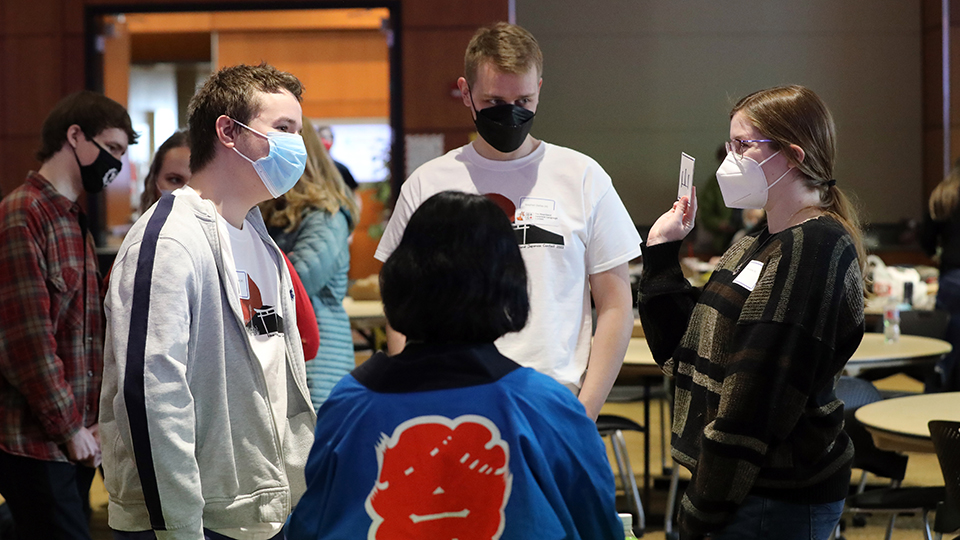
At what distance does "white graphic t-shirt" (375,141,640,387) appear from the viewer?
6.80 ft

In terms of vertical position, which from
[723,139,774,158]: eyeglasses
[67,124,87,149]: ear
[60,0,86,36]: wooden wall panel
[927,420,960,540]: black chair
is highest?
[60,0,86,36]: wooden wall panel

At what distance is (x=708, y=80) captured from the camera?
9.91 m

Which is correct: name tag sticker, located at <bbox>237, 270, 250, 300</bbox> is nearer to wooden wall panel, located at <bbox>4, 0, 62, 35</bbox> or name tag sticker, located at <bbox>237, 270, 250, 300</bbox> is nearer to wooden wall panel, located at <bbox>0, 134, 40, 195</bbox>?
wooden wall panel, located at <bbox>0, 134, 40, 195</bbox>

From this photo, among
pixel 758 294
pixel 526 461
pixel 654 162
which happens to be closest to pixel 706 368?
pixel 758 294

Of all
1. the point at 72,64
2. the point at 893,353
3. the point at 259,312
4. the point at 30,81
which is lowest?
the point at 893,353

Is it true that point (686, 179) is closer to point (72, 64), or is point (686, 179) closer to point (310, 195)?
point (310, 195)

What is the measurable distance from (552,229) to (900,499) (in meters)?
1.90

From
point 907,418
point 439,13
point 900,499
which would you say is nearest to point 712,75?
point 439,13

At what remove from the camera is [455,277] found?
1.22 metres

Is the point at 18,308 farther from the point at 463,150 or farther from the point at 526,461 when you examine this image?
the point at 526,461

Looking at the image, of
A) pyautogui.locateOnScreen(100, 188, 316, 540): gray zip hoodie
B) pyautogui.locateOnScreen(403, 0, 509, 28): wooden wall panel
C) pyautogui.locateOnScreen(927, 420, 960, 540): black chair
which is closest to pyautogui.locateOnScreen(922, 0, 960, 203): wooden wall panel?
pyautogui.locateOnScreen(403, 0, 509, 28): wooden wall panel

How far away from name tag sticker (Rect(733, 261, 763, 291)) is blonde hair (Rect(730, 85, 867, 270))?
7.8 inches

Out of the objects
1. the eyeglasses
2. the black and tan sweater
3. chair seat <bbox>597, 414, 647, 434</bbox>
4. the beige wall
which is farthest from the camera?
the beige wall

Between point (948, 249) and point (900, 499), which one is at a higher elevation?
point (948, 249)
